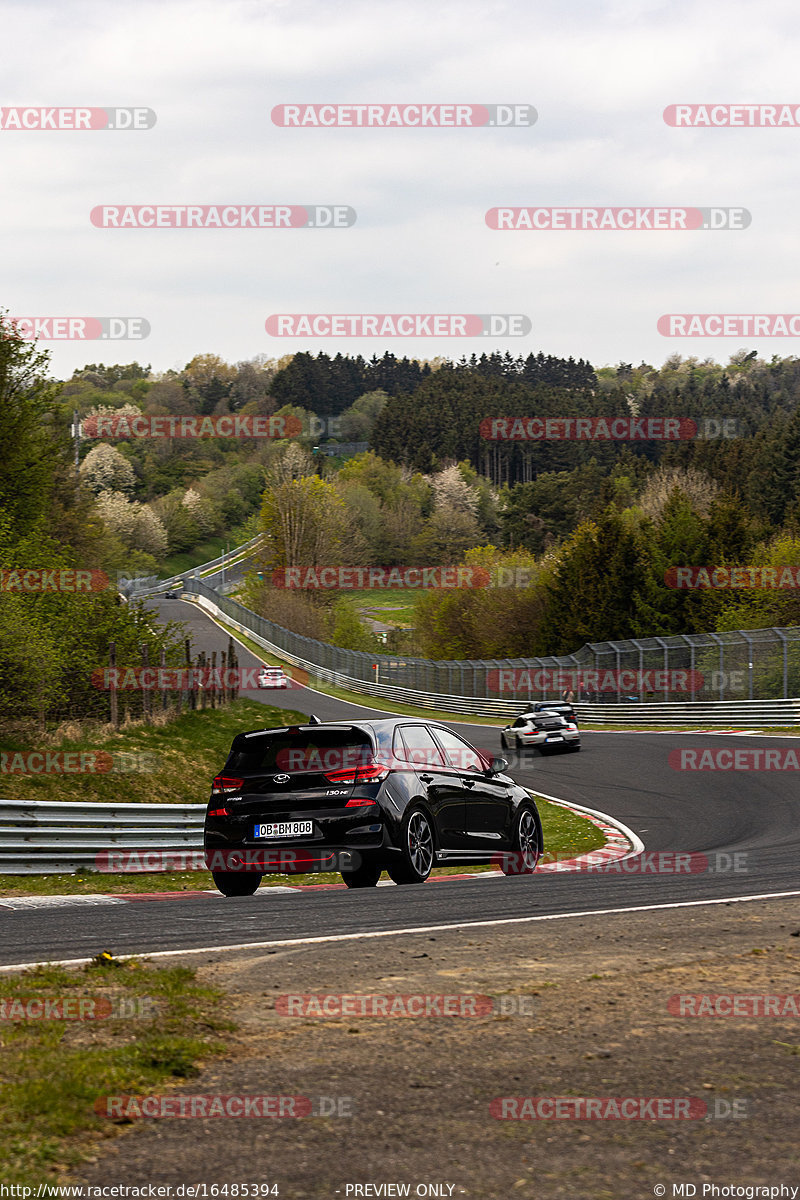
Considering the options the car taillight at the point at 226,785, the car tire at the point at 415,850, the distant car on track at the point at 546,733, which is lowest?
the distant car on track at the point at 546,733

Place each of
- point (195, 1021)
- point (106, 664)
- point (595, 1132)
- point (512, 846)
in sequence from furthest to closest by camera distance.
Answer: point (106, 664), point (512, 846), point (195, 1021), point (595, 1132)

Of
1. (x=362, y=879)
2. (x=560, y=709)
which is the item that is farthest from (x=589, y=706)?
(x=362, y=879)

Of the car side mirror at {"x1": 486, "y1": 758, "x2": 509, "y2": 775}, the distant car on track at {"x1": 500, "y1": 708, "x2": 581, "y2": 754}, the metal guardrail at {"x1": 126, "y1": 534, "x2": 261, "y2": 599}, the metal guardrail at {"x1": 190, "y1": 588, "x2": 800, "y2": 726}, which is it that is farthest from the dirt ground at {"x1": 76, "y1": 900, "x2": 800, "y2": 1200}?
the metal guardrail at {"x1": 126, "y1": 534, "x2": 261, "y2": 599}

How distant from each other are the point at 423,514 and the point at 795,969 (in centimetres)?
14126

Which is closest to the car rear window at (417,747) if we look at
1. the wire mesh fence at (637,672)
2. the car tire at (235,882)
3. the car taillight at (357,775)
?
the car taillight at (357,775)

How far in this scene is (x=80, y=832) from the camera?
44.5 ft

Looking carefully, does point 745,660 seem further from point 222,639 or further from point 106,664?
point 222,639

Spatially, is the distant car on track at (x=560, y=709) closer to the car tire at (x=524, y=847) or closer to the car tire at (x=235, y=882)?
the car tire at (x=524, y=847)

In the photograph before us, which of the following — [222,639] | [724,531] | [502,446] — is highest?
[502,446]

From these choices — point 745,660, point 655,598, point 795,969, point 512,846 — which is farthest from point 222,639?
point 795,969

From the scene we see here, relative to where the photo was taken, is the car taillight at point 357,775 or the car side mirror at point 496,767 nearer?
the car taillight at point 357,775

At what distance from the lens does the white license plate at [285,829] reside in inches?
417

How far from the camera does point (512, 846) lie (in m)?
12.7

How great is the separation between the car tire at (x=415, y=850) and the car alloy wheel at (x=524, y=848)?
5.42 ft
